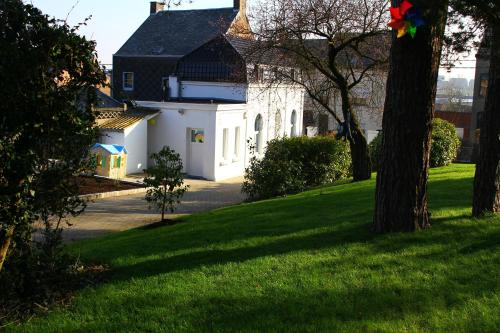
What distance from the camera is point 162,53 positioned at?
35.4 m

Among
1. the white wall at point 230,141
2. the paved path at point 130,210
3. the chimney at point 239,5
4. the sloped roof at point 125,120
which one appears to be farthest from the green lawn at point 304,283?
the chimney at point 239,5

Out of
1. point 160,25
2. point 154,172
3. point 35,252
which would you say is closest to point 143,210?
point 154,172

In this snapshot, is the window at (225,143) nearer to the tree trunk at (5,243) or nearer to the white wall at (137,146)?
the white wall at (137,146)

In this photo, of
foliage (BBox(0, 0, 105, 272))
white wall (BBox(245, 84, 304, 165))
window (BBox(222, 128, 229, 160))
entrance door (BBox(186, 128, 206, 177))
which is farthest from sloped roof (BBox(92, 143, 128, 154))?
foliage (BBox(0, 0, 105, 272))

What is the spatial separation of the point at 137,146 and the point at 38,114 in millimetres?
20846

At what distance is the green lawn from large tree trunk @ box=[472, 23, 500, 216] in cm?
32

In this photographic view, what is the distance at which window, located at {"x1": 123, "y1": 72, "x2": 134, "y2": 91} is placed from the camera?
37.3 meters

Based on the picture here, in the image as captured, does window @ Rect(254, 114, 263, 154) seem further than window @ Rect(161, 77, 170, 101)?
No

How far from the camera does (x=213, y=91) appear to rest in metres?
29.9

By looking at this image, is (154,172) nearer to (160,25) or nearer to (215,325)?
(215,325)

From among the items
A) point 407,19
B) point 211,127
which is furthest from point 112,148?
point 407,19

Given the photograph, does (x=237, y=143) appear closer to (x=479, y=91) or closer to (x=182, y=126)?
(x=182, y=126)

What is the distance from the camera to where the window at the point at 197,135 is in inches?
1031

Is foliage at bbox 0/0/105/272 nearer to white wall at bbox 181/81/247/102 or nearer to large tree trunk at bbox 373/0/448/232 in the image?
large tree trunk at bbox 373/0/448/232
